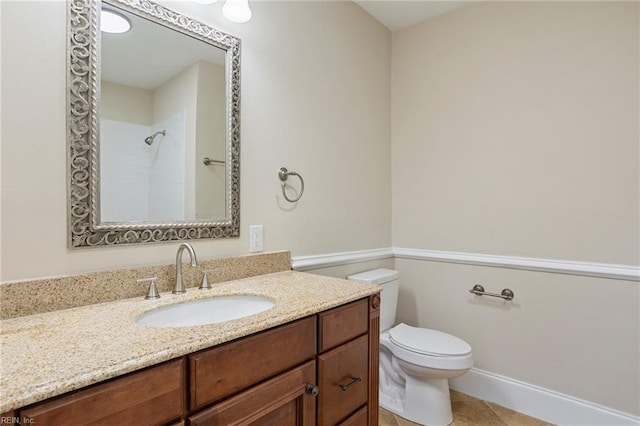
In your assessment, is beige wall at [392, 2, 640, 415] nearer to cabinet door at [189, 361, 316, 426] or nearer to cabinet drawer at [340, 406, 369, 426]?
cabinet drawer at [340, 406, 369, 426]

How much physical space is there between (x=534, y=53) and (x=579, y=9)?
27cm

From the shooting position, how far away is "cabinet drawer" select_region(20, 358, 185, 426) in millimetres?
620

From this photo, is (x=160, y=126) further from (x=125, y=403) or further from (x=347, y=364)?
(x=347, y=364)

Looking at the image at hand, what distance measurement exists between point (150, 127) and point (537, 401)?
2.48m

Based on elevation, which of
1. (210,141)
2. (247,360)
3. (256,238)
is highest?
(210,141)

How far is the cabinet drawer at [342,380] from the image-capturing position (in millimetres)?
1163

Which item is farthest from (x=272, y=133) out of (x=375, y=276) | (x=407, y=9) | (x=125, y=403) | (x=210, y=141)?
(x=407, y=9)

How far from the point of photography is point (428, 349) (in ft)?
5.96

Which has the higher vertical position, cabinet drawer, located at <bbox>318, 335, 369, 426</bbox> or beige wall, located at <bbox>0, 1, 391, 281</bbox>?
beige wall, located at <bbox>0, 1, 391, 281</bbox>

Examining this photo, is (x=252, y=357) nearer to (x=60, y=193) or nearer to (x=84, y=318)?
(x=84, y=318)

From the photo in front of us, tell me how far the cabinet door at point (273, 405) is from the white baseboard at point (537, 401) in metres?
1.55

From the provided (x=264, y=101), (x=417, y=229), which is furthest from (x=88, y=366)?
(x=417, y=229)

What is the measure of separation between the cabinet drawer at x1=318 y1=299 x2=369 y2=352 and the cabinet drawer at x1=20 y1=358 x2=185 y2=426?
1.63ft

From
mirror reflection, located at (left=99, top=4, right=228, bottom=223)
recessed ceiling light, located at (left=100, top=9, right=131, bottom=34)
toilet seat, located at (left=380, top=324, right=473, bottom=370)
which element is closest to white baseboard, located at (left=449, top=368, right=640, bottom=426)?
toilet seat, located at (left=380, top=324, right=473, bottom=370)
